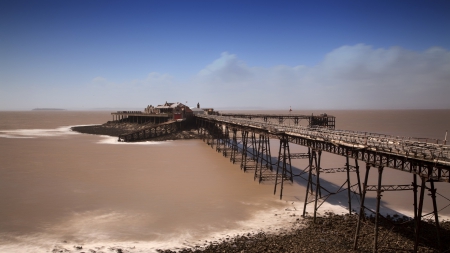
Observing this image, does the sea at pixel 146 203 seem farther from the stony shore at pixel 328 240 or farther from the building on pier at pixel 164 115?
the building on pier at pixel 164 115

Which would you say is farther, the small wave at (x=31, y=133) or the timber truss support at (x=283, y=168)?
the small wave at (x=31, y=133)

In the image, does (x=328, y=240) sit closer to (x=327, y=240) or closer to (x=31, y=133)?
(x=327, y=240)

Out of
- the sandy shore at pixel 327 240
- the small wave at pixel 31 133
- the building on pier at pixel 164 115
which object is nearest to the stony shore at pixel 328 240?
the sandy shore at pixel 327 240

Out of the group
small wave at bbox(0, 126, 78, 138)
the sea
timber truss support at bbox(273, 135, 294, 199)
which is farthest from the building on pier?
timber truss support at bbox(273, 135, 294, 199)

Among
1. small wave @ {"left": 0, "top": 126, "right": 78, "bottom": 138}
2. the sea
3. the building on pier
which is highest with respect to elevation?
the building on pier

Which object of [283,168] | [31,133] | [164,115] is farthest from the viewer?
[164,115]

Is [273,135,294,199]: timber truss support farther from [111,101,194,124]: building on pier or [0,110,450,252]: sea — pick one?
[111,101,194,124]: building on pier

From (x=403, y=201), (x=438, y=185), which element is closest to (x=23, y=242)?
(x=403, y=201)

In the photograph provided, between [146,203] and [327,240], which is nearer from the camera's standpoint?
[327,240]

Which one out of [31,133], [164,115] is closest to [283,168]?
[164,115]

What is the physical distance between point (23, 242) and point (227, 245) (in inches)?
428

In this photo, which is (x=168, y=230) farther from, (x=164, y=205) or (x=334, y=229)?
(x=334, y=229)

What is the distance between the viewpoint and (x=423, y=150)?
1357 centimetres

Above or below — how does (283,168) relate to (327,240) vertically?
above
